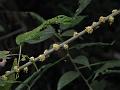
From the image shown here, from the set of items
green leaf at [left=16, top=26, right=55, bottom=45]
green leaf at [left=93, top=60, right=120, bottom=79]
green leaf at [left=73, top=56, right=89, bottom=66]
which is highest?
green leaf at [left=16, top=26, right=55, bottom=45]

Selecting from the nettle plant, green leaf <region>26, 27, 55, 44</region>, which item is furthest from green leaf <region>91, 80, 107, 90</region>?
green leaf <region>26, 27, 55, 44</region>

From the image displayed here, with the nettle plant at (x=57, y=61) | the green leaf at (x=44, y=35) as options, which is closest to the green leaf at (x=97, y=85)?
the nettle plant at (x=57, y=61)

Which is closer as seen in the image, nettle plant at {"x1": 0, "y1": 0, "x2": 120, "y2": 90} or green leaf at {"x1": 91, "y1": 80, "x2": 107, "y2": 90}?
nettle plant at {"x1": 0, "y1": 0, "x2": 120, "y2": 90}

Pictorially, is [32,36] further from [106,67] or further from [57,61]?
[106,67]

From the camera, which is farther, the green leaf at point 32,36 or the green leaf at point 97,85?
the green leaf at point 97,85

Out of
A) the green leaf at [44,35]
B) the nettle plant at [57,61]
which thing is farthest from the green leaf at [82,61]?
the green leaf at [44,35]

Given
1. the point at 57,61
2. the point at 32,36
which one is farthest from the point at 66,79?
the point at 32,36

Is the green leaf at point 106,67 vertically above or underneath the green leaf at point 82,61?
underneath

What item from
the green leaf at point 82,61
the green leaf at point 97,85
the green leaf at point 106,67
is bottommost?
the green leaf at point 97,85

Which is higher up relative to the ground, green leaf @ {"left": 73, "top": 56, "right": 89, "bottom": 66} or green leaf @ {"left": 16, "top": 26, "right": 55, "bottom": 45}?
green leaf @ {"left": 16, "top": 26, "right": 55, "bottom": 45}

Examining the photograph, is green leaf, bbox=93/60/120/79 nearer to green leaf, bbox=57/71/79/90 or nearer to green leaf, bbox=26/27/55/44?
green leaf, bbox=57/71/79/90

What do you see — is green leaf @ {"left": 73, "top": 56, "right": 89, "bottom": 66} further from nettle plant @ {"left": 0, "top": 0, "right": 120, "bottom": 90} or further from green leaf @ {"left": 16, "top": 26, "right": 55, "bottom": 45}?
green leaf @ {"left": 16, "top": 26, "right": 55, "bottom": 45}

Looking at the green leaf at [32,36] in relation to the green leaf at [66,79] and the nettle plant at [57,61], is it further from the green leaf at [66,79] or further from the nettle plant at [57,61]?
the green leaf at [66,79]
